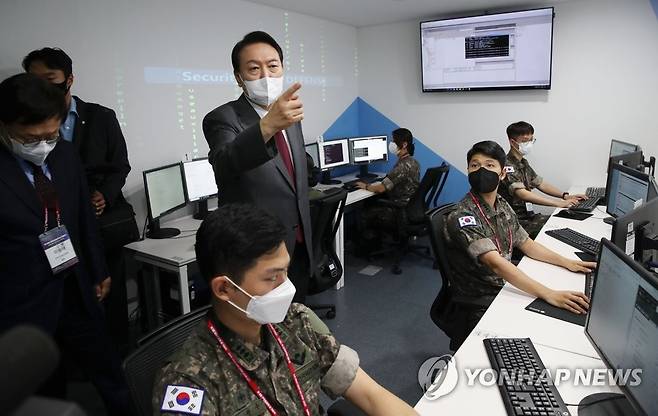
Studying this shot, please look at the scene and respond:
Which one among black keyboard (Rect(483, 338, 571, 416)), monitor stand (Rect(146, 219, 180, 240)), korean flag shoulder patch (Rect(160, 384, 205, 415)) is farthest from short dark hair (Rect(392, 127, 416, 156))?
korean flag shoulder patch (Rect(160, 384, 205, 415))

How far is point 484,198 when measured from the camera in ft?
7.25

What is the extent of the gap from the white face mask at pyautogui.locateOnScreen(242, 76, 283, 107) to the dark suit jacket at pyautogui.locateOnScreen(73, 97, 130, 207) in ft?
4.16

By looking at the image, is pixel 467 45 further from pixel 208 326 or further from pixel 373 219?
→ pixel 208 326

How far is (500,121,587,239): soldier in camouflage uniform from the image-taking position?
3.57 metres

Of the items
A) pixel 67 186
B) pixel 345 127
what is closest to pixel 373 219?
pixel 345 127

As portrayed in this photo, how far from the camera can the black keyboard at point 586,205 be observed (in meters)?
3.30

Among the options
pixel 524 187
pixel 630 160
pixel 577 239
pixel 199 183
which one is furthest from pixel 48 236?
pixel 630 160

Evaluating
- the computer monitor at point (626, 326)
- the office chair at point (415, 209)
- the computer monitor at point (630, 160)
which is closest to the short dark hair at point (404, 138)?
the office chair at point (415, 209)

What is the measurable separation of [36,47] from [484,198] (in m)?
2.56

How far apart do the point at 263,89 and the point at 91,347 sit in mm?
1290

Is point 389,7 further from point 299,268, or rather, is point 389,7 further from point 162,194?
point 299,268

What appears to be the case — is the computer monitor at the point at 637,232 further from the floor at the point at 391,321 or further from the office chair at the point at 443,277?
the floor at the point at 391,321

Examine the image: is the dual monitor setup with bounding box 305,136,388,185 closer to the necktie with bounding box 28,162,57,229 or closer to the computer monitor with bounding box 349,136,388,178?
the computer monitor with bounding box 349,136,388,178

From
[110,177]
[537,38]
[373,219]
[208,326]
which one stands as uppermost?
[537,38]
